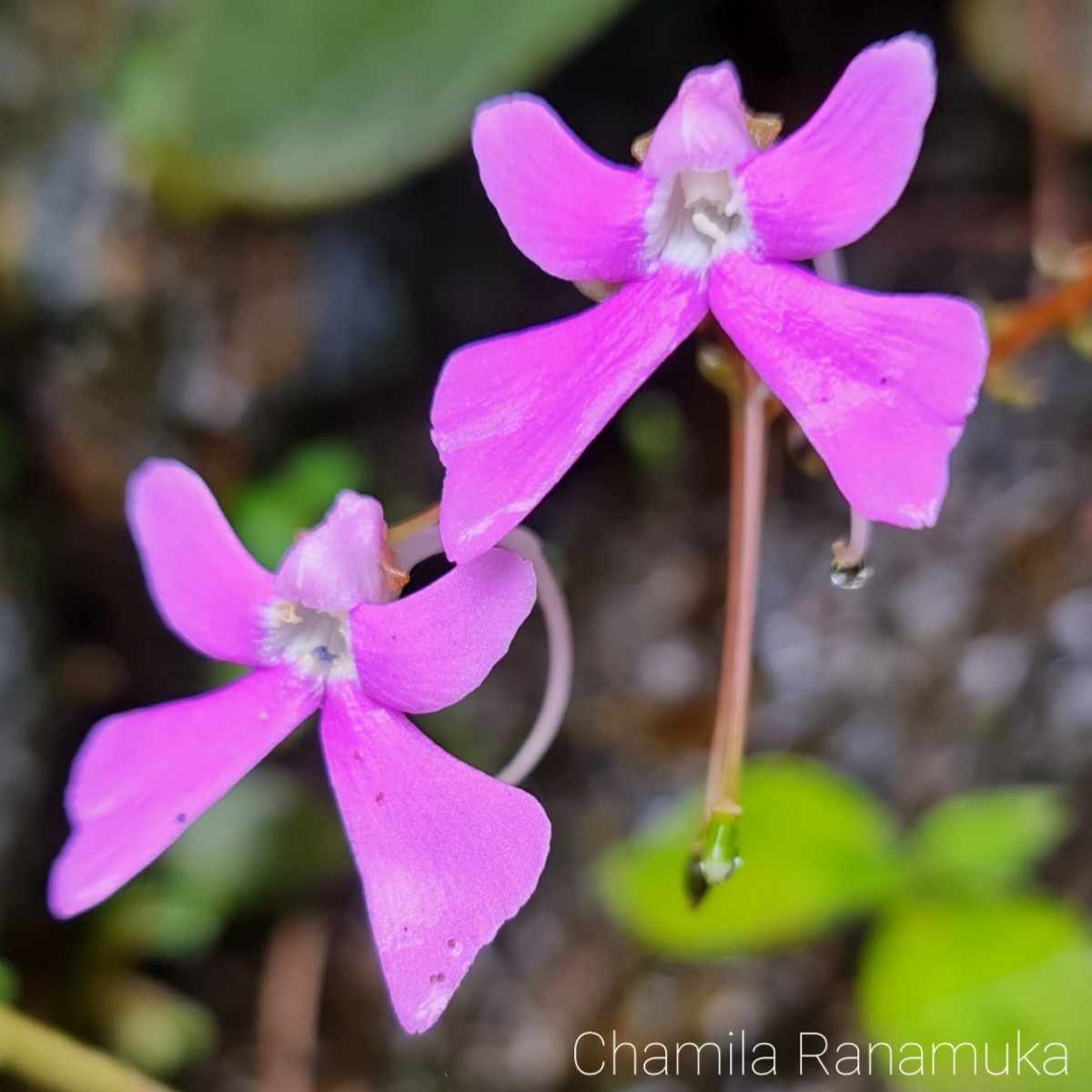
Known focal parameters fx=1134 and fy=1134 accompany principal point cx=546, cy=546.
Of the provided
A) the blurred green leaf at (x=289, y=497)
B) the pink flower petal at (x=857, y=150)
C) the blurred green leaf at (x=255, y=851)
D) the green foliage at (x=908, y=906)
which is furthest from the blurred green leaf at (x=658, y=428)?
the pink flower petal at (x=857, y=150)

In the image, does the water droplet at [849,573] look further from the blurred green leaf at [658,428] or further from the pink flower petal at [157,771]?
the blurred green leaf at [658,428]

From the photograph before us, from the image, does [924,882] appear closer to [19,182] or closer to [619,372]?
[619,372]

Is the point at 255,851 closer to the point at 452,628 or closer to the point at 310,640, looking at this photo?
the point at 310,640

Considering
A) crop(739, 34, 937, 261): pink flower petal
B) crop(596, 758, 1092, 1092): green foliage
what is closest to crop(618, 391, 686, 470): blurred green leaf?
crop(596, 758, 1092, 1092): green foliage

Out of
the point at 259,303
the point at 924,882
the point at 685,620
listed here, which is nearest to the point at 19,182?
the point at 259,303

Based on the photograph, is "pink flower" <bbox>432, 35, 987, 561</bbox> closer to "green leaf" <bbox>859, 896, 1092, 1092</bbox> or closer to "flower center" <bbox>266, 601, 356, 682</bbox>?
"flower center" <bbox>266, 601, 356, 682</bbox>
